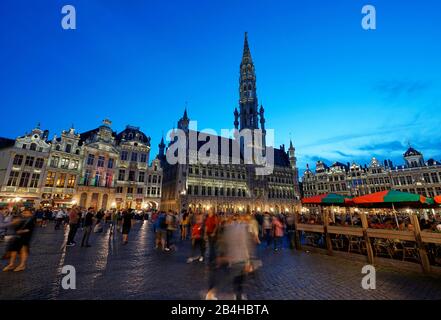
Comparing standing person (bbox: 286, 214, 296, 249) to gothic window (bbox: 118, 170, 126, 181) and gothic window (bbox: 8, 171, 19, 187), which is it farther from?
gothic window (bbox: 8, 171, 19, 187)

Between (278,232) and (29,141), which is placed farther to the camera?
(29,141)

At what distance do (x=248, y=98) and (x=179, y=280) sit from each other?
71794 millimetres

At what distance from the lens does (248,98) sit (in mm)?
73062

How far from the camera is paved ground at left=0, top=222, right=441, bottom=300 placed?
5.34 m

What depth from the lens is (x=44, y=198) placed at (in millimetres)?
34125

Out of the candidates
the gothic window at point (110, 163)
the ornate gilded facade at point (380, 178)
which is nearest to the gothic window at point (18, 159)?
the gothic window at point (110, 163)

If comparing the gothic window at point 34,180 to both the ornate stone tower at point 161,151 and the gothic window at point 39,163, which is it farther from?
the ornate stone tower at point 161,151

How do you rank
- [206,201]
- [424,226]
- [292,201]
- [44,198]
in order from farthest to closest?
[292,201], [206,201], [44,198], [424,226]

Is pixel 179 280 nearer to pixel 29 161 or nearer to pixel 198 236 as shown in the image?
pixel 198 236

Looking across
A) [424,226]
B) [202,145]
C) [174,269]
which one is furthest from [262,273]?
[202,145]

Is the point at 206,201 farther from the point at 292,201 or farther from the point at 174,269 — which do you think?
the point at 174,269

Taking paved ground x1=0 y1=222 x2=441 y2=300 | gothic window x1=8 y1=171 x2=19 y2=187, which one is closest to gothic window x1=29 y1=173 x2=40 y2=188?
gothic window x1=8 y1=171 x2=19 y2=187

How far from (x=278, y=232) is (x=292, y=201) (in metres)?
59.1

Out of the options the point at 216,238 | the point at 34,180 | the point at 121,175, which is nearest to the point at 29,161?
the point at 34,180
